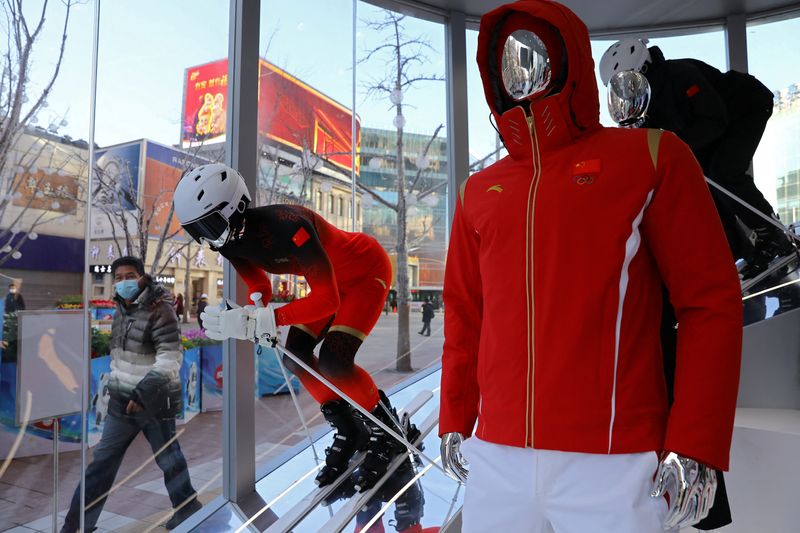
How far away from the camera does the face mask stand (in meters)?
2.43

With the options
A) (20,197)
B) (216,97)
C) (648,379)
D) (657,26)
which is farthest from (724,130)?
(657,26)

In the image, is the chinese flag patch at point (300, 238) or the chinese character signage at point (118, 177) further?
the chinese flag patch at point (300, 238)

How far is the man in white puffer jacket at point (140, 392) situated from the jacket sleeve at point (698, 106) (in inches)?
110

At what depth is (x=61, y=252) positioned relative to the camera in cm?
215

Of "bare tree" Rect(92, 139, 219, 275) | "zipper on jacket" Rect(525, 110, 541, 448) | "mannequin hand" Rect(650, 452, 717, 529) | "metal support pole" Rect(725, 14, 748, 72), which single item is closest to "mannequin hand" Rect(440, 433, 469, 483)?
"zipper on jacket" Rect(525, 110, 541, 448)

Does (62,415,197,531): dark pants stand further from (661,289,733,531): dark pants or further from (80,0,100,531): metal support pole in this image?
(661,289,733,531): dark pants

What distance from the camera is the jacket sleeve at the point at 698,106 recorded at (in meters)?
2.87

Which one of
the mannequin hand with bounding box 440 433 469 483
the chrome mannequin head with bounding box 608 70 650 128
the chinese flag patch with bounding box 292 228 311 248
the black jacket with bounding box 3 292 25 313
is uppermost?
the chrome mannequin head with bounding box 608 70 650 128

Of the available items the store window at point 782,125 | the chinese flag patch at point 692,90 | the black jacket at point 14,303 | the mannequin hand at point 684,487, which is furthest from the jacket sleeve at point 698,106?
the store window at point 782,125

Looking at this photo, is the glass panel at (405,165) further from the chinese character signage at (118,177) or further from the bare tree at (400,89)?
the chinese character signage at (118,177)

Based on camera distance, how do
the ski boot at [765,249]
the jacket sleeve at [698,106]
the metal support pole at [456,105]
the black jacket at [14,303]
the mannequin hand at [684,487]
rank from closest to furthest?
the mannequin hand at [684,487]
the black jacket at [14,303]
the jacket sleeve at [698,106]
the ski boot at [765,249]
the metal support pole at [456,105]

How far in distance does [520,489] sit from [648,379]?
0.30 metres

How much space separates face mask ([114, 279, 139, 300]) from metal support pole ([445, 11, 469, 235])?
3.93m

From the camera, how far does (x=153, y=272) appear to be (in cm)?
267
